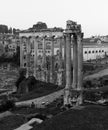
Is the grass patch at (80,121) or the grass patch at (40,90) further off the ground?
the grass patch at (40,90)

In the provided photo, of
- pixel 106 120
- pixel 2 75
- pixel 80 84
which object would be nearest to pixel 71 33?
pixel 80 84

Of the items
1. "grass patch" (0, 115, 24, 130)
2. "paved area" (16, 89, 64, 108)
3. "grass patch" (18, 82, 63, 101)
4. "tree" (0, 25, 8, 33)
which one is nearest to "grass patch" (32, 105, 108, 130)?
"grass patch" (0, 115, 24, 130)

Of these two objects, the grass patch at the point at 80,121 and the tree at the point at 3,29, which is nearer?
the grass patch at the point at 80,121

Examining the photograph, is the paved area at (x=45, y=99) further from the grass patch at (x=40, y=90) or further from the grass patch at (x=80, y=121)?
the grass patch at (x=80, y=121)

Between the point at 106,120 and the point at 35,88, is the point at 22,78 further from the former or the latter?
the point at 106,120

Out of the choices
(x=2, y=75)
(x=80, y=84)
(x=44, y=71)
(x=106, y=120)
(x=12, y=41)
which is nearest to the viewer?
(x=106, y=120)

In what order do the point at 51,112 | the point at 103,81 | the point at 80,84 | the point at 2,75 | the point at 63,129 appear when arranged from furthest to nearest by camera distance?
the point at 2,75, the point at 103,81, the point at 80,84, the point at 51,112, the point at 63,129

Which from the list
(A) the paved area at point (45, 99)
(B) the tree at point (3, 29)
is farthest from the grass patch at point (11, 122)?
(B) the tree at point (3, 29)

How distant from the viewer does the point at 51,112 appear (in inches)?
1024

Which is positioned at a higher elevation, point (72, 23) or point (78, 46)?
point (72, 23)

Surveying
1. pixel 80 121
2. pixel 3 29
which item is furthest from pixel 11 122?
pixel 3 29

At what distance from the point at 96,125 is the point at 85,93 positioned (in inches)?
490

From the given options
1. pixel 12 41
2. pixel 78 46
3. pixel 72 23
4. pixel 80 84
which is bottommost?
pixel 80 84

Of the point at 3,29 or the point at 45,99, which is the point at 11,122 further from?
the point at 3,29
